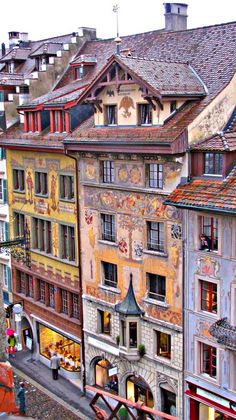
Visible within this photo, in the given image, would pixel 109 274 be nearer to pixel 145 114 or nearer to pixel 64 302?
pixel 64 302

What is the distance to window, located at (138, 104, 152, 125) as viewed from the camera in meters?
26.7

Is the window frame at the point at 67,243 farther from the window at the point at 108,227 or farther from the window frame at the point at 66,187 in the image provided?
the window at the point at 108,227

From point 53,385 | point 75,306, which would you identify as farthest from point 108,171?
point 53,385

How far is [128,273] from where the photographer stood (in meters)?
28.8

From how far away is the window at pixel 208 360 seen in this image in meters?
25.5

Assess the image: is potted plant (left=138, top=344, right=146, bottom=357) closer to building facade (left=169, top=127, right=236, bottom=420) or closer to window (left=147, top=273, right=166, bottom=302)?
window (left=147, top=273, right=166, bottom=302)

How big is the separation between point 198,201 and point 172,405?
10.6 m

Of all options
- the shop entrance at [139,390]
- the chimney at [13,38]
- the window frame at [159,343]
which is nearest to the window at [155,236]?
the window frame at [159,343]

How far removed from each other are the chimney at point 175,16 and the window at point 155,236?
13374 millimetres

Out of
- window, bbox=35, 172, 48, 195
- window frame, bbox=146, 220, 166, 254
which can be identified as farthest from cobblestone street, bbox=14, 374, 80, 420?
window, bbox=35, 172, 48, 195

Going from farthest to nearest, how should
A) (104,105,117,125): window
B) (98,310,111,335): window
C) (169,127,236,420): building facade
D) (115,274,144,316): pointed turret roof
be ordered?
(98,310,111,335): window
(104,105,117,125): window
(115,274,144,316): pointed turret roof
(169,127,236,420): building facade

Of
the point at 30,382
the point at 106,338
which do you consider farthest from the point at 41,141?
the point at 30,382

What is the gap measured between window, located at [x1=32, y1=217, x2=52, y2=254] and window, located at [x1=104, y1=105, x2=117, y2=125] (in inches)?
334

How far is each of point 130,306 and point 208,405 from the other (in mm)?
5750
